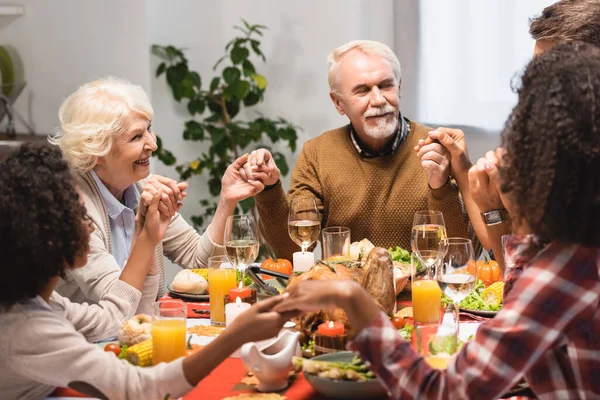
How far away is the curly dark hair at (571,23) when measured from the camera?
2.32m

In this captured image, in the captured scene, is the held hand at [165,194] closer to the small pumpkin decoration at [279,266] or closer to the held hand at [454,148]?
the small pumpkin decoration at [279,266]

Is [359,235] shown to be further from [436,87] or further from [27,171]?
[27,171]

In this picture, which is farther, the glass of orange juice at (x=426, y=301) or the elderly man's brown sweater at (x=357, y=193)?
the elderly man's brown sweater at (x=357, y=193)

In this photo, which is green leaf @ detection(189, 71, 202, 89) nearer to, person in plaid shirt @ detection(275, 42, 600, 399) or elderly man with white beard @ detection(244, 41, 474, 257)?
elderly man with white beard @ detection(244, 41, 474, 257)

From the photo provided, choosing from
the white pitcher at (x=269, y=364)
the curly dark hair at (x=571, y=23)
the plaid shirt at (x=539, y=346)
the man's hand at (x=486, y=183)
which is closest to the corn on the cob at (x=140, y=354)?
the white pitcher at (x=269, y=364)

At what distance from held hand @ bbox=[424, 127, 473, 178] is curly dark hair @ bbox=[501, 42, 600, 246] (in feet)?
A: 4.37

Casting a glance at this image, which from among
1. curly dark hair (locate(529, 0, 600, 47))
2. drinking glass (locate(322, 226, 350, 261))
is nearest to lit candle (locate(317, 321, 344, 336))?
drinking glass (locate(322, 226, 350, 261))

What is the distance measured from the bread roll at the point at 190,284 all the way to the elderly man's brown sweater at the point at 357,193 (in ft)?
2.36

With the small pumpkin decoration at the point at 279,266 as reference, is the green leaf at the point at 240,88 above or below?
above

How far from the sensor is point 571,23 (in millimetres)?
2365

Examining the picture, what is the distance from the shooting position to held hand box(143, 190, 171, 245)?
7.49ft

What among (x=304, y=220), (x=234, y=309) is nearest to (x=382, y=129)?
(x=304, y=220)

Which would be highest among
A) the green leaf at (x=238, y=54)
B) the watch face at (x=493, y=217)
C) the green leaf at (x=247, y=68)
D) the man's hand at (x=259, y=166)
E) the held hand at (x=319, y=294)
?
the green leaf at (x=238, y=54)

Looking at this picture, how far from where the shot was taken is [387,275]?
1965 mm
